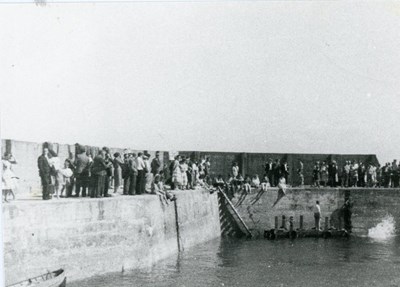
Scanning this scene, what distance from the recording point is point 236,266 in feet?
70.3

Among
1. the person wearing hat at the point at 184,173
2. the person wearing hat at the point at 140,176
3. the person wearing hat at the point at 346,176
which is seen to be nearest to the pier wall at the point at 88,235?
the person wearing hat at the point at 140,176

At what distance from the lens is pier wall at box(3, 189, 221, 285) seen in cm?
1461

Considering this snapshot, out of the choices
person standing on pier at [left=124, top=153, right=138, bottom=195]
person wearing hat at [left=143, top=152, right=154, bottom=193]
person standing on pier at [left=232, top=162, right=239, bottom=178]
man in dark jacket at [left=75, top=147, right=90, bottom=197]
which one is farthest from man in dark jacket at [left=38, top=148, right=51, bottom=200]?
person standing on pier at [left=232, top=162, right=239, bottom=178]

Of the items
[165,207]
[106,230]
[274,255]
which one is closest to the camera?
[106,230]

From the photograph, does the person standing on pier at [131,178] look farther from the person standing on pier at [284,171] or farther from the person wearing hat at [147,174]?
the person standing on pier at [284,171]

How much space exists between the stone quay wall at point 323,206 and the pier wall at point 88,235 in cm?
840

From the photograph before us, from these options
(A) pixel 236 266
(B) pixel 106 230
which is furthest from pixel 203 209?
(B) pixel 106 230

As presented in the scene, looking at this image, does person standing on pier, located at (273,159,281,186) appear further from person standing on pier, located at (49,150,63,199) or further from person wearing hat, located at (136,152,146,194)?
person standing on pier, located at (49,150,63,199)

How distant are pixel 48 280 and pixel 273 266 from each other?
983 centimetres

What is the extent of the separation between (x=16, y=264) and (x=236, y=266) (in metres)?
9.43

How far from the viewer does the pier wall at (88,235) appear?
47.9ft

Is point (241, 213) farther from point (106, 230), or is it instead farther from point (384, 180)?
point (106, 230)

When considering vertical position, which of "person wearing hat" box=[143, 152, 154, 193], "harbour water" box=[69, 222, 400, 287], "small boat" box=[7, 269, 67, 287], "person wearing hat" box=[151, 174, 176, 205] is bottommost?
"harbour water" box=[69, 222, 400, 287]

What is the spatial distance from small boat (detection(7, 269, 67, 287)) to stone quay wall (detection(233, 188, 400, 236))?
1710 cm
